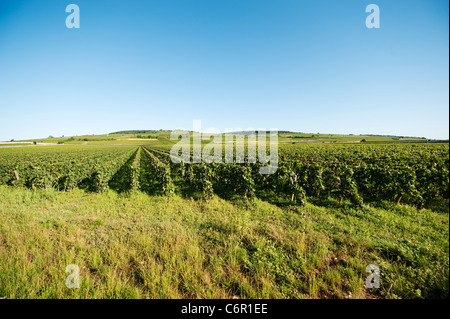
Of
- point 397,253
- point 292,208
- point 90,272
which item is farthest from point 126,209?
point 397,253

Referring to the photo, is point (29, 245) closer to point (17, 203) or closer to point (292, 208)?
point (17, 203)

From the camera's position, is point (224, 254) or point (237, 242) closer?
point (224, 254)

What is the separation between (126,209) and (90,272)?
4698 millimetres

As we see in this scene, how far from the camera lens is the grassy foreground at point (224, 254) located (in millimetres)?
3457

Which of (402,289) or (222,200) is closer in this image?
(402,289)

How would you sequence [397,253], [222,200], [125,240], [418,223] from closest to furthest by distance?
1. [397,253]
2. [125,240]
3. [418,223]
4. [222,200]

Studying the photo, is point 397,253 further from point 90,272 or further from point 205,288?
point 90,272

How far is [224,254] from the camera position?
446 cm

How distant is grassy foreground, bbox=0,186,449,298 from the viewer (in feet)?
11.3
